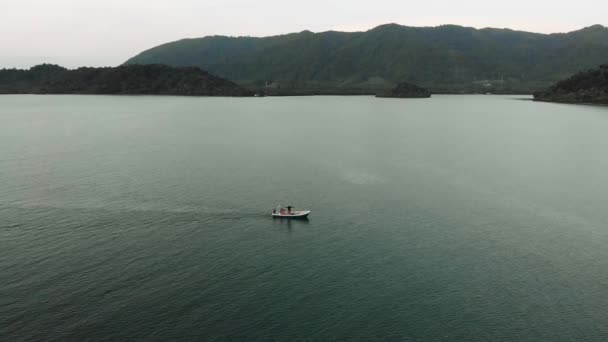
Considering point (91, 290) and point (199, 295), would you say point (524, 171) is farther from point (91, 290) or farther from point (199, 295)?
point (91, 290)

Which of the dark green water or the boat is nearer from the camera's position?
the dark green water

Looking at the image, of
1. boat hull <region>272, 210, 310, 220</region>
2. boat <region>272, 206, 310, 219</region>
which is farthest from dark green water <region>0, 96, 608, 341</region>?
boat <region>272, 206, 310, 219</region>

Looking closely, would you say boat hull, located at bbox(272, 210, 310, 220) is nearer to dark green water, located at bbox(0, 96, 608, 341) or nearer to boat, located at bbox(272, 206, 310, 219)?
boat, located at bbox(272, 206, 310, 219)

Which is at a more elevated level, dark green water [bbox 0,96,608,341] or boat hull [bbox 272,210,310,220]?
boat hull [bbox 272,210,310,220]

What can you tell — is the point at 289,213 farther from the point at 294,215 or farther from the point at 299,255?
the point at 299,255

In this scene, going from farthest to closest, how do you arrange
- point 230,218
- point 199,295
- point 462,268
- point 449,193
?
point 449,193 < point 230,218 < point 462,268 < point 199,295

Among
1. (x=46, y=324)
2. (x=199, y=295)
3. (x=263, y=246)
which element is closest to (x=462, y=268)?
(x=263, y=246)

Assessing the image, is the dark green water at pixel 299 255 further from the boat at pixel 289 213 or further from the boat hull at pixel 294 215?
the boat at pixel 289 213

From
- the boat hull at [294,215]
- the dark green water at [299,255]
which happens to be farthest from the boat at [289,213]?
the dark green water at [299,255]
